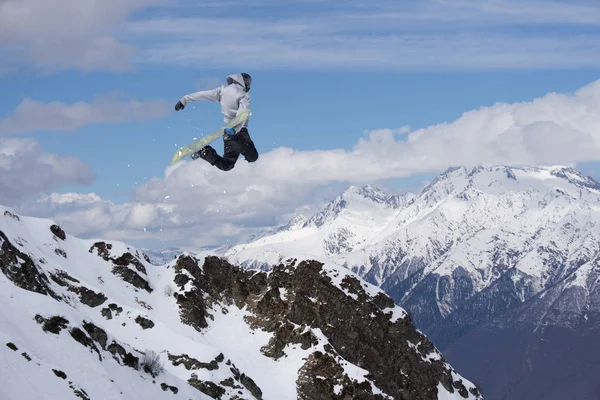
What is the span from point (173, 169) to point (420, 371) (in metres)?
133

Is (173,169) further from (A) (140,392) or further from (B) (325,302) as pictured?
(B) (325,302)

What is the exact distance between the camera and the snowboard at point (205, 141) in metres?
33.3

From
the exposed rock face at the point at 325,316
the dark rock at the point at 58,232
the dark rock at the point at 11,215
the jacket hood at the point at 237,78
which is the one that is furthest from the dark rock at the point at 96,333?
the dark rock at the point at 58,232

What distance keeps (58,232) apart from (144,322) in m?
39.8

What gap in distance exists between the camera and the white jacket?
3331 cm

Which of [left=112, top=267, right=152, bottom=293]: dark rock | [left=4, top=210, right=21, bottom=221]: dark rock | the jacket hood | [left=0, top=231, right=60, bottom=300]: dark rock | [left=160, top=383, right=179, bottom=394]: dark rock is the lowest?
[left=112, top=267, right=152, bottom=293]: dark rock

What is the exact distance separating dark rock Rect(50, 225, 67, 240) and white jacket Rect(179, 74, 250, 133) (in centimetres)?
11815

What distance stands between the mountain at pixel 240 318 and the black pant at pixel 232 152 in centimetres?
3001

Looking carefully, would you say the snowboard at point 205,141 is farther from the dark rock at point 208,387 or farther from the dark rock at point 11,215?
the dark rock at point 11,215

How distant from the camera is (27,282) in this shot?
308 ft

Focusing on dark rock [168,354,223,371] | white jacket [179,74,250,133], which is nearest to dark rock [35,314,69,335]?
white jacket [179,74,250,133]

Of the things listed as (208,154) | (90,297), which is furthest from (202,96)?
(90,297)

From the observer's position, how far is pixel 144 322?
117 m

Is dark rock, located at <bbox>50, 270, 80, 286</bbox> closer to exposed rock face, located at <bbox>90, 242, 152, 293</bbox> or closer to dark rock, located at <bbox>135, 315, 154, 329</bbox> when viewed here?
dark rock, located at <bbox>135, 315, 154, 329</bbox>
